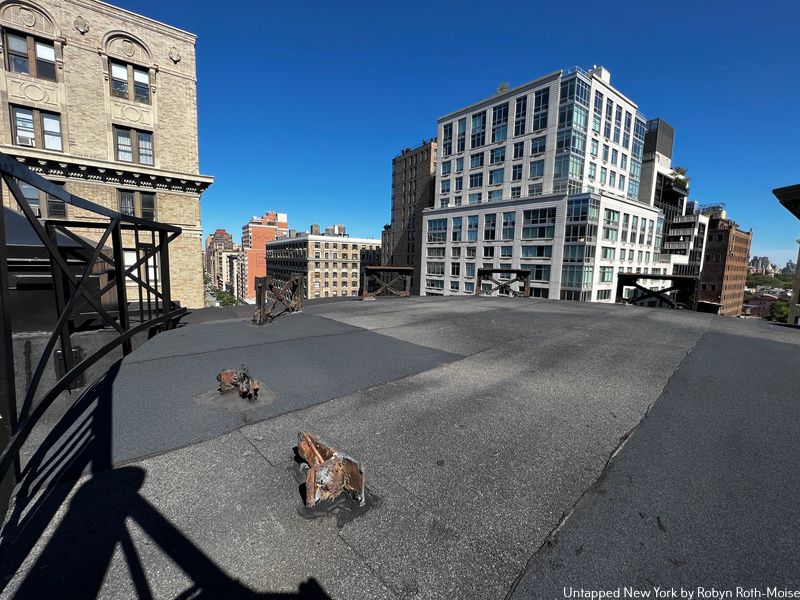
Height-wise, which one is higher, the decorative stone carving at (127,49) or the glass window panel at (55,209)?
the decorative stone carving at (127,49)

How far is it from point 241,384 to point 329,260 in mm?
94767

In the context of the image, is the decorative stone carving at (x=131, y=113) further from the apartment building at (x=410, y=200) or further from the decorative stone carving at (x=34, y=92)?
the apartment building at (x=410, y=200)

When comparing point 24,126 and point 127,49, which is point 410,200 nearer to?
point 127,49

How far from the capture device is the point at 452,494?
276cm

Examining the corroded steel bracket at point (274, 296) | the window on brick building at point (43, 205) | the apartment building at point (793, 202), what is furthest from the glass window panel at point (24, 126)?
the apartment building at point (793, 202)

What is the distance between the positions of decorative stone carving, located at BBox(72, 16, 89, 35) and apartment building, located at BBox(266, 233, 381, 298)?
7304cm

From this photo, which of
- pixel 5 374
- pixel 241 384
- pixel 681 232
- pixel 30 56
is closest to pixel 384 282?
pixel 241 384

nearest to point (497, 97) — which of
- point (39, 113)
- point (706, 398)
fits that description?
point (39, 113)

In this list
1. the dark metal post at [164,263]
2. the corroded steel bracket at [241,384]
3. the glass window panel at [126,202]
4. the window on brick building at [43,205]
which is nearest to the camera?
the corroded steel bracket at [241,384]

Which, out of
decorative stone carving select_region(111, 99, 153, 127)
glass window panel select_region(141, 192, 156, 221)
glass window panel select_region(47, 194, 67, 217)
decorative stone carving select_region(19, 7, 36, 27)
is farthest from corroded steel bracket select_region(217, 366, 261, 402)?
decorative stone carving select_region(19, 7, 36, 27)

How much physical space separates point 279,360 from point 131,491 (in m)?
3.47

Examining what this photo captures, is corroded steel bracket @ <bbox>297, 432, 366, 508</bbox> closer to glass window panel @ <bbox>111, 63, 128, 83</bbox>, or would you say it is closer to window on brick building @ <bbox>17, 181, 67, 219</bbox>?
window on brick building @ <bbox>17, 181, 67, 219</bbox>

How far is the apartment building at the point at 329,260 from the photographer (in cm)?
9456

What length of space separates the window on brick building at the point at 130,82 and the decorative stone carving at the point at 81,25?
5.33 feet
